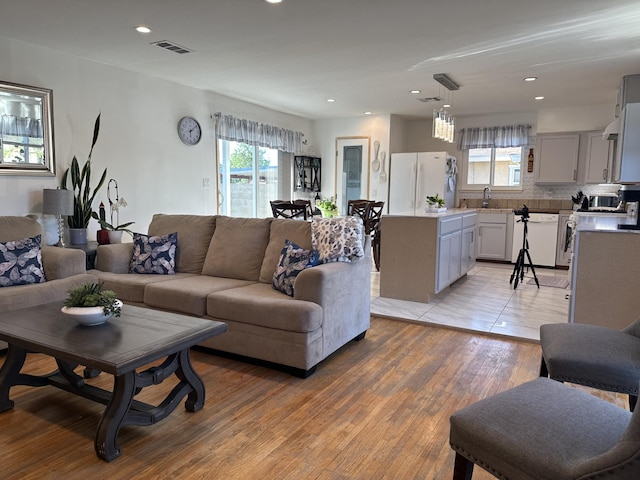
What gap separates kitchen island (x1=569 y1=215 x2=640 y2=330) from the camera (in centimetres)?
308

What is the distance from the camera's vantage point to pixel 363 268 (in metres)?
3.35

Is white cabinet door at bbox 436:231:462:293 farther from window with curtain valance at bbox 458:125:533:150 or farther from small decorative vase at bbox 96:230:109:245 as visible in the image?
small decorative vase at bbox 96:230:109:245

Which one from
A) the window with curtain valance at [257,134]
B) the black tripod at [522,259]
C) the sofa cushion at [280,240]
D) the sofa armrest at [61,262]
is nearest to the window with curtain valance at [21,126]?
the sofa armrest at [61,262]

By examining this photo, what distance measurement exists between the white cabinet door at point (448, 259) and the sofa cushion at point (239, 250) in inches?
74.1

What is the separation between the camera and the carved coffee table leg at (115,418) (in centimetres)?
191

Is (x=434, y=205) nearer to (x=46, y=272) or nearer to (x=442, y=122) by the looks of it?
(x=442, y=122)

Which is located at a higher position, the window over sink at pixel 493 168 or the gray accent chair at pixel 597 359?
the window over sink at pixel 493 168

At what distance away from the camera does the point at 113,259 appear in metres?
3.79

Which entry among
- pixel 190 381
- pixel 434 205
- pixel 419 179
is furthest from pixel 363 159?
pixel 190 381

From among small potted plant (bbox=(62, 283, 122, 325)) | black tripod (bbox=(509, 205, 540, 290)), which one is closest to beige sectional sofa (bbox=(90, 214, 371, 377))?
small potted plant (bbox=(62, 283, 122, 325))

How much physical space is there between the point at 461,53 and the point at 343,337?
2847mm

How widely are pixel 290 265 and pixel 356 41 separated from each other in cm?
208

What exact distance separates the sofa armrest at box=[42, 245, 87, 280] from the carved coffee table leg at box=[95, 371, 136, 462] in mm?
1890

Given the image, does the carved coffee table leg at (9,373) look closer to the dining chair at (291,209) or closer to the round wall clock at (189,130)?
the dining chair at (291,209)
